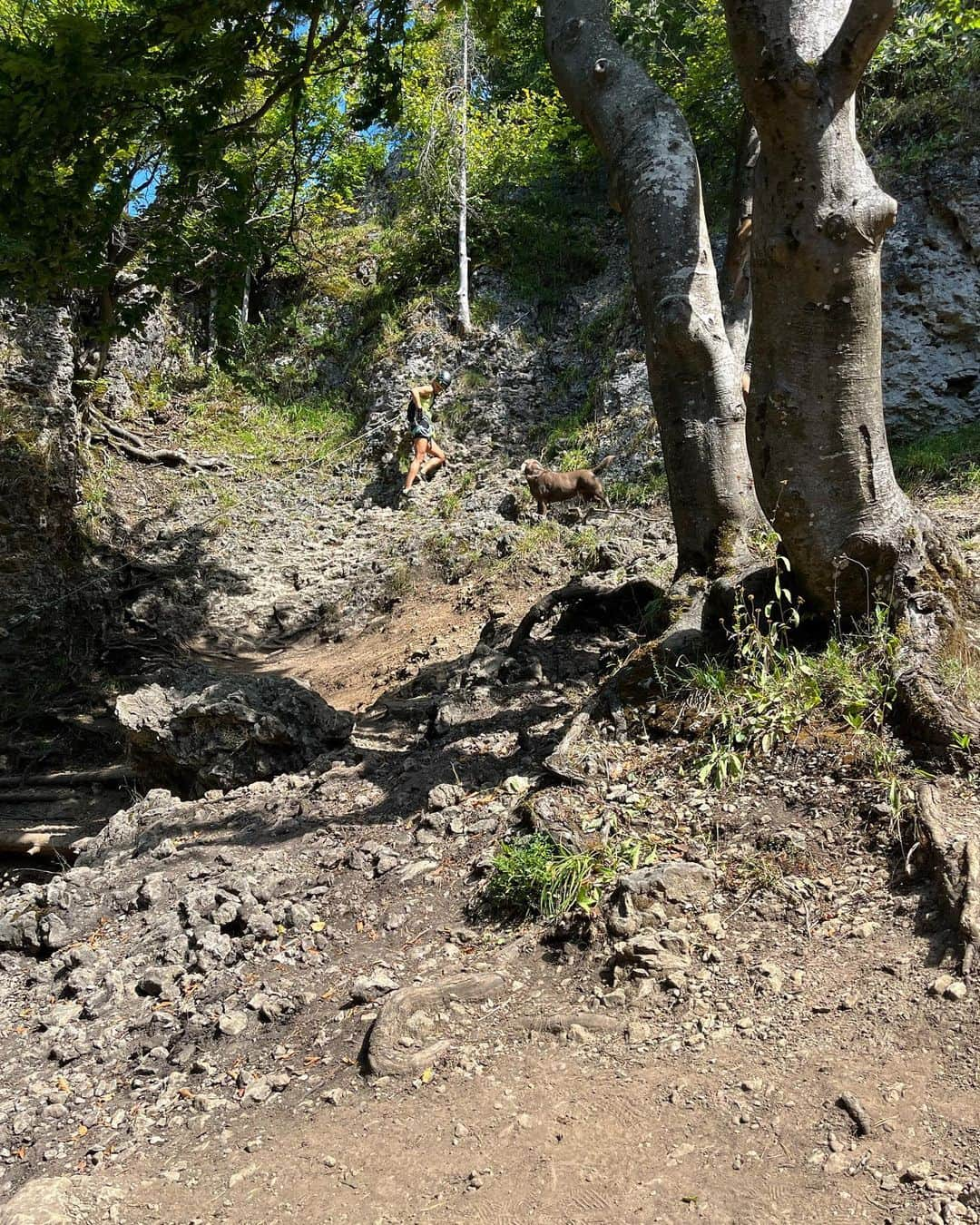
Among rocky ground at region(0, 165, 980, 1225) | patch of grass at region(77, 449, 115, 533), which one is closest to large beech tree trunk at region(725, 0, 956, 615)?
rocky ground at region(0, 165, 980, 1225)

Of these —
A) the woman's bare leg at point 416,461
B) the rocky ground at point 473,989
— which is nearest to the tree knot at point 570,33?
the rocky ground at point 473,989

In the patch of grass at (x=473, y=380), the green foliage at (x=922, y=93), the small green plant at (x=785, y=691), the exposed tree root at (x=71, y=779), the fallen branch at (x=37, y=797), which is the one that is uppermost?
the green foliage at (x=922, y=93)

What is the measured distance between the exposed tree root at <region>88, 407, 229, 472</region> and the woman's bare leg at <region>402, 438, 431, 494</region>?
3.91m

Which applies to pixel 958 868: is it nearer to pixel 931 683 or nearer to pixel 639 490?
pixel 931 683

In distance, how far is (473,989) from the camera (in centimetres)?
323

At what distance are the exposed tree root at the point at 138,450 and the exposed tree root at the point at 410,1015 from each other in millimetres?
14542

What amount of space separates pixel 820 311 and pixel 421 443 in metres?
11.5

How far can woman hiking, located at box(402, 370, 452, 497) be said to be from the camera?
48.7 feet

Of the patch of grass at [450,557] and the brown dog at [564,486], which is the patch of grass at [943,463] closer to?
the brown dog at [564,486]

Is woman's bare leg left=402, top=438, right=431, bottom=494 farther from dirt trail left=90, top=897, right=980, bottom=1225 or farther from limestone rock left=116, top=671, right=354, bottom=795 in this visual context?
dirt trail left=90, top=897, right=980, bottom=1225

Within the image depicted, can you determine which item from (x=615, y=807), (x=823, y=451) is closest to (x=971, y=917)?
(x=615, y=807)

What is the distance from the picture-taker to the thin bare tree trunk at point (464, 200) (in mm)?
17156

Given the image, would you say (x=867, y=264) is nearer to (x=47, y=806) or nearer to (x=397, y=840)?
(x=397, y=840)

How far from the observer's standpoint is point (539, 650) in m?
6.53
